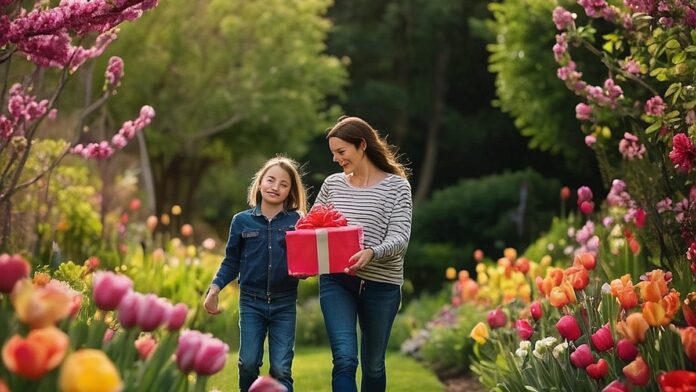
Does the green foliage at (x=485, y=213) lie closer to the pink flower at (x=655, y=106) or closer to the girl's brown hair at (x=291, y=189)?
the pink flower at (x=655, y=106)

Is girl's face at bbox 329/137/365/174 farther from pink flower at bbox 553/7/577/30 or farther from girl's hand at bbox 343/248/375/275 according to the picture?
pink flower at bbox 553/7/577/30

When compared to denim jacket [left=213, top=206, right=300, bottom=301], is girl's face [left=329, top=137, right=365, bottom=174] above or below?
above

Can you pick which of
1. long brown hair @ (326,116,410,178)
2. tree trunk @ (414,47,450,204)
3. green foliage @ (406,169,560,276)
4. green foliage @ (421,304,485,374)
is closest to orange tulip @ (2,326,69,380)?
long brown hair @ (326,116,410,178)

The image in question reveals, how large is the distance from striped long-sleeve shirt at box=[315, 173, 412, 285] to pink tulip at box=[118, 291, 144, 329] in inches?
86.6

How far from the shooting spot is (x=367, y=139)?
18.0ft

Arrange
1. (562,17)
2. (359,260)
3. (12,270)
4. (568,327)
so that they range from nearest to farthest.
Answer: (12,270) < (568,327) < (359,260) < (562,17)

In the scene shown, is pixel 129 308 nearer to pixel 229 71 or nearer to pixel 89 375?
pixel 89 375

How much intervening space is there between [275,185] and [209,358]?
2.45 m

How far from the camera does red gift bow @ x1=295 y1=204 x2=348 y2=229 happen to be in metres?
5.09

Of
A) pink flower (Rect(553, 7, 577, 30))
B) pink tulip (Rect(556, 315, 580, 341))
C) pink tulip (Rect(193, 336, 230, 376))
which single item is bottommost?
pink tulip (Rect(556, 315, 580, 341))

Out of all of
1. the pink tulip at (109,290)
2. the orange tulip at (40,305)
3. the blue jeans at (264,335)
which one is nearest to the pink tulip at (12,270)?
the pink tulip at (109,290)

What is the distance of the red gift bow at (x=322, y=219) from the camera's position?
5.09 m

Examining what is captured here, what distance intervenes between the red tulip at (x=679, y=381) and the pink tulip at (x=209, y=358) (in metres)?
1.39

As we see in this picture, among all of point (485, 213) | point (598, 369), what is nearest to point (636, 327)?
point (598, 369)
